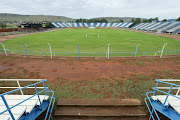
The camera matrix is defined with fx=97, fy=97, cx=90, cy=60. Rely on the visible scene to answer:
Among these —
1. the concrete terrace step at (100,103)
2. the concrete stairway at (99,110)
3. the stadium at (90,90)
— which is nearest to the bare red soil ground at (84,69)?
the stadium at (90,90)

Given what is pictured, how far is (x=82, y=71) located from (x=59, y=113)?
5.87m

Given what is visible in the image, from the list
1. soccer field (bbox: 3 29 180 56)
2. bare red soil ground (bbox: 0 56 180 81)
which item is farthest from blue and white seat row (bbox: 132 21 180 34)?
bare red soil ground (bbox: 0 56 180 81)

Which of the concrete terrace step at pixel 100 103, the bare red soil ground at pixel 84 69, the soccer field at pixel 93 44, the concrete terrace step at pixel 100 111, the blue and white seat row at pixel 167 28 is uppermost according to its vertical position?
the blue and white seat row at pixel 167 28

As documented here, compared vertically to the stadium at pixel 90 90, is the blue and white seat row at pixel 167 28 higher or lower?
higher

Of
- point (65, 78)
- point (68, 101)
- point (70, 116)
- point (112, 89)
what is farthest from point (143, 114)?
point (65, 78)

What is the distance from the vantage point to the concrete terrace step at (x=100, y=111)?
213 inches

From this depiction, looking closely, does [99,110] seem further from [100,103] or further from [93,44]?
[93,44]

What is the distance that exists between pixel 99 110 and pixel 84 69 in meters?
6.22

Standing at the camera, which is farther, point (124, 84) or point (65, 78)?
point (65, 78)

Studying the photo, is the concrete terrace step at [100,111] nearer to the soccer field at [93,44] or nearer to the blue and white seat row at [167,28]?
the soccer field at [93,44]

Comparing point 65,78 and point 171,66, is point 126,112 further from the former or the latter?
point 171,66

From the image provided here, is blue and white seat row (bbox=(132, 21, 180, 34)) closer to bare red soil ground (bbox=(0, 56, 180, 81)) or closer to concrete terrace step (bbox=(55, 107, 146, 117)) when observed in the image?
bare red soil ground (bbox=(0, 56, 180, 81))

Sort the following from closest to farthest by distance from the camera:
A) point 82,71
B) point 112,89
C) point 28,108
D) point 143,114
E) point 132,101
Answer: point 28,108 → point 143,114 → point 132,101 → point 112,89 → point 82,71

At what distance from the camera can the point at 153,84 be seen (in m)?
8.54
